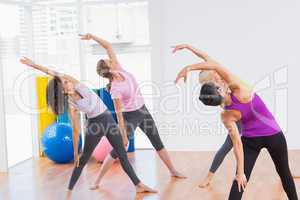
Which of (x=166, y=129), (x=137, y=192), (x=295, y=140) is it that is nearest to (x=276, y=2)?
(x=295, y=140)

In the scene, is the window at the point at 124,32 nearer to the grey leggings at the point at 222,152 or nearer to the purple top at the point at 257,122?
the grey leggings at the point at 222,152

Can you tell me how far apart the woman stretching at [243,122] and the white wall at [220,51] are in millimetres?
2833

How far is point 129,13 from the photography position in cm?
607

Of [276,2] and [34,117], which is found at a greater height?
[276,2]

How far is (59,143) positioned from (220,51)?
2444mm

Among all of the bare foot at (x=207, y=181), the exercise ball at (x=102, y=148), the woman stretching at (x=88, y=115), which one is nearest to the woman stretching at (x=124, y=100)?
the woman stretching at (x=88, y=115)

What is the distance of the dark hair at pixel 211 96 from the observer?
263 centimetres

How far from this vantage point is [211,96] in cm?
263

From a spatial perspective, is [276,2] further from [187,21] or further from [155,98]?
[155,98]

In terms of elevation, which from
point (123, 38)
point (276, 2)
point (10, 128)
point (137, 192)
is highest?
point (276, 2)

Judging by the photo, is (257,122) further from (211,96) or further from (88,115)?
(88,115)

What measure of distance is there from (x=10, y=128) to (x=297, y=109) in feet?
12.5

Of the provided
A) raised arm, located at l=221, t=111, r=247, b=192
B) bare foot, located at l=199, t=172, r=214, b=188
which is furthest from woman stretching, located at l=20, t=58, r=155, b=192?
raised arm, located at l=221, t=111, r=247, b=192

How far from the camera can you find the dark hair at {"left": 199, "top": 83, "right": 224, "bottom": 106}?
8.63 feet
